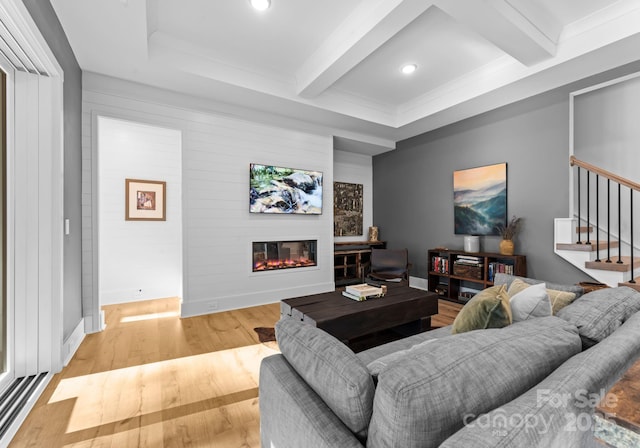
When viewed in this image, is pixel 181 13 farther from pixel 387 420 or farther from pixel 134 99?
pixel 387 420

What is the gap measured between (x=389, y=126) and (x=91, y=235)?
4177mm

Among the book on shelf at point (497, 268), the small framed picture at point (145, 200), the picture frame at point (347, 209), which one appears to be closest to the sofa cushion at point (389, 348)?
the book on shelf at point (497, 268)

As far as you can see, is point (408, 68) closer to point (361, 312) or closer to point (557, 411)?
point (361, 312)

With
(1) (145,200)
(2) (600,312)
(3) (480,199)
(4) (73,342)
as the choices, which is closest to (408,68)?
(3) (480,199)

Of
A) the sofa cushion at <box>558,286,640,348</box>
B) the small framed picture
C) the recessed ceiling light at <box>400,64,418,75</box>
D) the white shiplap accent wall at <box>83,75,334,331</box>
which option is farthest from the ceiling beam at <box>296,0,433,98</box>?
the small framed picture

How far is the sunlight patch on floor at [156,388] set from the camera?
1.80 meters

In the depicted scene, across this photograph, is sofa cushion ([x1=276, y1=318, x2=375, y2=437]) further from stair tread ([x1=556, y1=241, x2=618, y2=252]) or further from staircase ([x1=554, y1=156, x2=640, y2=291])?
stair tread ([x1=556, y1=241, x2=618, y2=252])

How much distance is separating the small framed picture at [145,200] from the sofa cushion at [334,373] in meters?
4.03

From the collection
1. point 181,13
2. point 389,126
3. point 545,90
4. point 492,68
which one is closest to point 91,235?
point 181,13

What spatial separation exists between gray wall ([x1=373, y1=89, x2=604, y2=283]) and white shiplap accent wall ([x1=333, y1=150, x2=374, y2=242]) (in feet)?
1.00

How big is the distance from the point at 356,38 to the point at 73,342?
3.67 m

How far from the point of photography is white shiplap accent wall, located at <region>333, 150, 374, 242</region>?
5.61m

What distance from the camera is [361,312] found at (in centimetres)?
227

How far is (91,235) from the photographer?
3111 millimetres
